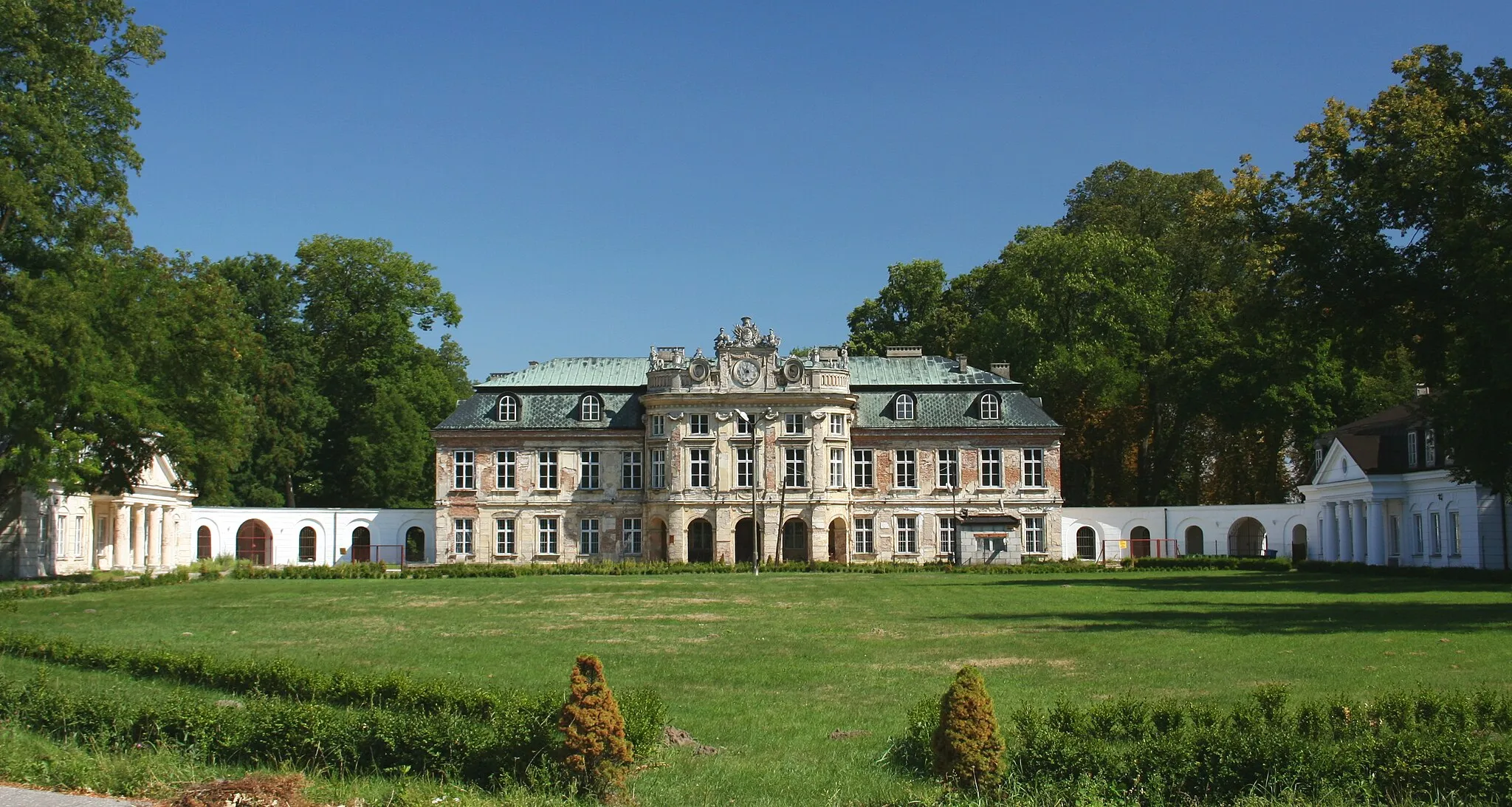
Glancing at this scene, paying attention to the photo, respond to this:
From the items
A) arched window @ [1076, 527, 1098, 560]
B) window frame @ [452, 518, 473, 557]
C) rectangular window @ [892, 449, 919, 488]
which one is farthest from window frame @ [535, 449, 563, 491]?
arched window @ [1076, 527, 1098, 560]

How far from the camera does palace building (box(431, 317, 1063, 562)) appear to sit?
6247cm

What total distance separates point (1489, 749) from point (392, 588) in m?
35.7

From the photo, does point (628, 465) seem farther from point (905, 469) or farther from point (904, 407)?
point (904, 407)

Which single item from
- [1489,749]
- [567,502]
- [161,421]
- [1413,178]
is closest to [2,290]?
[161,421]

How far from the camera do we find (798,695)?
16562 millimetres

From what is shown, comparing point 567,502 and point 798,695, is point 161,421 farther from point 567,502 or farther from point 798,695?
point 798,695

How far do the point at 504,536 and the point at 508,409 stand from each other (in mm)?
5787

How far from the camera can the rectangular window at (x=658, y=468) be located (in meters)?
63.2

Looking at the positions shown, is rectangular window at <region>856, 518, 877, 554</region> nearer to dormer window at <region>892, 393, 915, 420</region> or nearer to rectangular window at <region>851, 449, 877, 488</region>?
rectangular window at <region>851, 449, 877, 488</region>

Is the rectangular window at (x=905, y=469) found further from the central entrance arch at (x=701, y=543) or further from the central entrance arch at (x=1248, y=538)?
the central entrance arch at (x=1248, y=538)

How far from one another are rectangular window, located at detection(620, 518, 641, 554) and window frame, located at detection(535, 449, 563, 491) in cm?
347

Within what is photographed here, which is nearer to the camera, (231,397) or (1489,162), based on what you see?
(1489,162)

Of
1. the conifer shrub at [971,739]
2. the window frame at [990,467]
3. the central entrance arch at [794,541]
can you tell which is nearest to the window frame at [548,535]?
the central entrance arch at [794,541]

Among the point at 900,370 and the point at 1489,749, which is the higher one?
the point at 900,370
